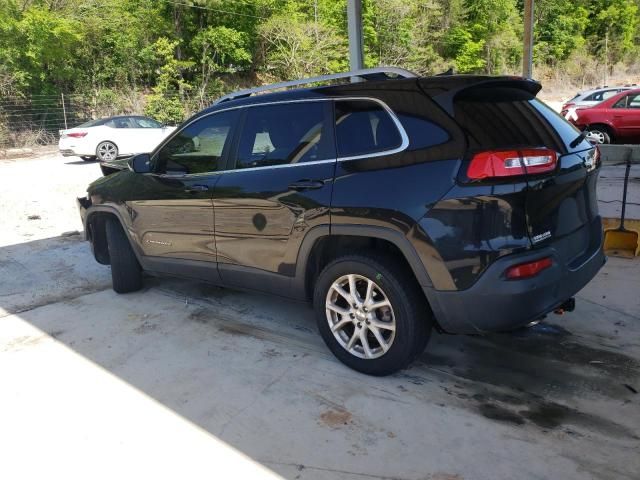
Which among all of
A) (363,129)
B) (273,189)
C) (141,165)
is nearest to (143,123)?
(141,165)

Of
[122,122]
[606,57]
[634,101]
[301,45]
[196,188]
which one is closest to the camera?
[196,188]

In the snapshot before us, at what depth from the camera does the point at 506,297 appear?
285cm

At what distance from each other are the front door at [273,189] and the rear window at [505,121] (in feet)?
2.80

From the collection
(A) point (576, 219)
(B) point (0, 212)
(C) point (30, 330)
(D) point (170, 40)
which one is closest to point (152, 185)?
(C) point (30, 330)

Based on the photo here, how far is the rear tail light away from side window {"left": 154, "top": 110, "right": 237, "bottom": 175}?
2.25m

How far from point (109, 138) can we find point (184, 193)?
46.6 feet

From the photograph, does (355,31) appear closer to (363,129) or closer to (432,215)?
(363,129)

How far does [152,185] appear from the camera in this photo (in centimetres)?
461

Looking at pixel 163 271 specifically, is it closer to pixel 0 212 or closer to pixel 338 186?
pixel 338 186

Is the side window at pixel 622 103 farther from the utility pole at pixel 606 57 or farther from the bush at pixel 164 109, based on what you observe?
the utility pole at pixel 606 57

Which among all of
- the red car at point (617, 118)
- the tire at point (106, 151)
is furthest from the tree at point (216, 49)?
the red car at point (617, 118)

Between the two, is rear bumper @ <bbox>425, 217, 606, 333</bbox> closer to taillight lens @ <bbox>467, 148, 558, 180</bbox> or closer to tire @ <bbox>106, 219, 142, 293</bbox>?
taillight lens @ <bbox>467, 148, 558, 180</bbox>

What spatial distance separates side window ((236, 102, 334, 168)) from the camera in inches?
140

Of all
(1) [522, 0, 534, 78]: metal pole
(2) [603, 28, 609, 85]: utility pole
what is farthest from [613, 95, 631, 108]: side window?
(2) [603, 28, 609, 85]: utility pole
